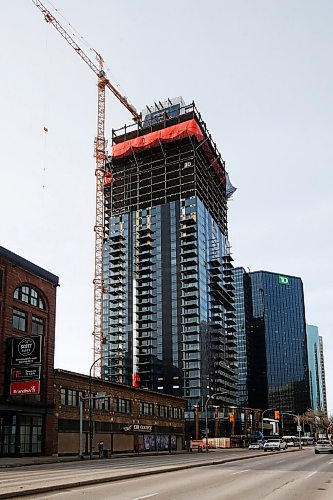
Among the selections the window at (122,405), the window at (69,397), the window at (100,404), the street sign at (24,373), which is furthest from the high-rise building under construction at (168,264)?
the street sign at (24,373)

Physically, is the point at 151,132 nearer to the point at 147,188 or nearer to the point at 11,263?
the point at 147,188

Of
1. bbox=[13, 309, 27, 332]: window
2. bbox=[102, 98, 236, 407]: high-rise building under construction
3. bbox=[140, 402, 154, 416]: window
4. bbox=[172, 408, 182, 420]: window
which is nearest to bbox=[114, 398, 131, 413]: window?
bbox=[140, 402, 154, 416]: window

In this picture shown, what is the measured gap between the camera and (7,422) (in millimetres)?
53375

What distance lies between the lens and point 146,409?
8650 cm

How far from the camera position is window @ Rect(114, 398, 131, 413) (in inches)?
3024

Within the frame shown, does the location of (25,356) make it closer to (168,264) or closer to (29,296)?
(29,296)

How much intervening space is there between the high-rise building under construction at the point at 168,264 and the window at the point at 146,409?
70184mm

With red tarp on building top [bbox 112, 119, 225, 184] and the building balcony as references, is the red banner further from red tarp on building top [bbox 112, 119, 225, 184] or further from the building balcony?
red tarp on building top [bbox 112, 119, 225, 184]

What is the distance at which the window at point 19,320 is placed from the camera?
56.4 metres

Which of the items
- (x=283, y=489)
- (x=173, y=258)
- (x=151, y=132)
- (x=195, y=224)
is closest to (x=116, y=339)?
(x=173, y=258)

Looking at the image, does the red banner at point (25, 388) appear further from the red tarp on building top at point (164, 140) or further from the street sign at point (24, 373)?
the red tarp on building top at point (164, 140)

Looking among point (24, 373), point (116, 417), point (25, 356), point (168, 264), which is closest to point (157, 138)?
point (168, 264)

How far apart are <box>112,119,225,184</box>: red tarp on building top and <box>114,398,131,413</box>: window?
11544 centimetres

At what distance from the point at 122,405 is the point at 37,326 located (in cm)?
2408
